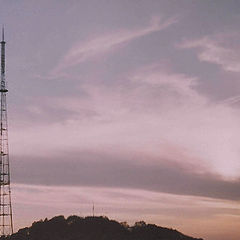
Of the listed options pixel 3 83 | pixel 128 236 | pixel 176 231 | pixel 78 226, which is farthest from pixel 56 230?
pixel 3 83

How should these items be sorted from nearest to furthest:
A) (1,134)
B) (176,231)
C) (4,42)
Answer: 1. (4,42)
2. (1,134)
3. (176,231)

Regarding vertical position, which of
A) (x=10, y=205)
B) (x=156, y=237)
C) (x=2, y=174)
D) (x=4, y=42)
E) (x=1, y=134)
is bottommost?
(x=156, y=237)

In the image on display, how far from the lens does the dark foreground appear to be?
142 m

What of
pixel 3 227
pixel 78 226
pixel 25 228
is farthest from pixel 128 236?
pixel 3 227

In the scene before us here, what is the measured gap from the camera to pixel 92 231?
477 ft

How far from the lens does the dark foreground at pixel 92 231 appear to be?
142250mm

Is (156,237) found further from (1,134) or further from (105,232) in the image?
(1,134)

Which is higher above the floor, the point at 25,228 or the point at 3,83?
the point at 3,83

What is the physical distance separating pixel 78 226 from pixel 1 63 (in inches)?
3107

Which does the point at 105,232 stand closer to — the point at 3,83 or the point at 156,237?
the point at 156,237

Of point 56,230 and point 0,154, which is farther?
point 56,230

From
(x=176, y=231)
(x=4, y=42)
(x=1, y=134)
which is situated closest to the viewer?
(x=4, y=42)

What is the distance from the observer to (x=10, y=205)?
90250 mm

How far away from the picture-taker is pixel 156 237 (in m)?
143
